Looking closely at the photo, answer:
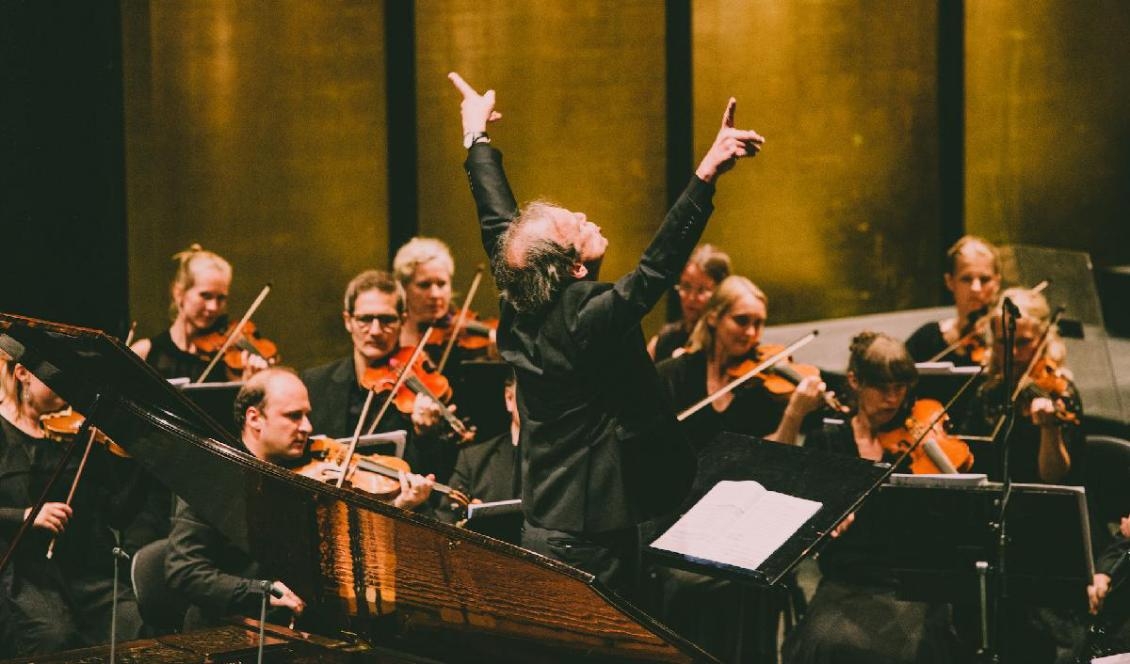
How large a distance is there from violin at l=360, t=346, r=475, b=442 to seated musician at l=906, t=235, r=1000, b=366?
5.80 ft

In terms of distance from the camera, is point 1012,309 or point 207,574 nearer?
point 207,574

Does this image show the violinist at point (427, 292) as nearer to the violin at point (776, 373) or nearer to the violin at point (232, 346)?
the violin at point (232, 346)

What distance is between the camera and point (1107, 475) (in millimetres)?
4125

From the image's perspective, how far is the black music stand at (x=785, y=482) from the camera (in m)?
2.80

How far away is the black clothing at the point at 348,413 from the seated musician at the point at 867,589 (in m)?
1.16

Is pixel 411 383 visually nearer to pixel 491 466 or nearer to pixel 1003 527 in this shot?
pixel 491 466

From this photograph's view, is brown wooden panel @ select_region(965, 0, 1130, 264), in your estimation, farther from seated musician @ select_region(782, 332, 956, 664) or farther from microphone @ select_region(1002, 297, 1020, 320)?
microphone @ select_region(1002, 297, 1020, 320)

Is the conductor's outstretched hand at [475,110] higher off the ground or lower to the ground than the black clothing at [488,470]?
higher

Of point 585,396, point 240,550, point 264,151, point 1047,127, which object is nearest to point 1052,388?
point 585,396

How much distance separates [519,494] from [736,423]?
3.32 ft

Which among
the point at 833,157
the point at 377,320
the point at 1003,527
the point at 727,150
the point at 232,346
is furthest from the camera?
the point at 833,157

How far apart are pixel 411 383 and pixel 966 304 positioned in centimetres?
206

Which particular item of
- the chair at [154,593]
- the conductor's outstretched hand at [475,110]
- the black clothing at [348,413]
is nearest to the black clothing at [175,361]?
the black clothing at [348,413]

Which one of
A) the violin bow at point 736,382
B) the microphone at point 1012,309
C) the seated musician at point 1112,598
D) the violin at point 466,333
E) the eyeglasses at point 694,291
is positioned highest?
the microphone at point 1012,309
